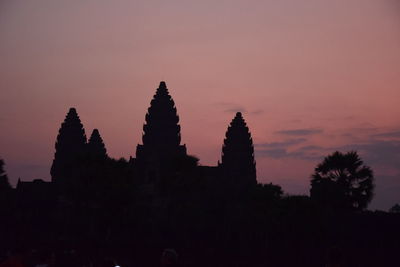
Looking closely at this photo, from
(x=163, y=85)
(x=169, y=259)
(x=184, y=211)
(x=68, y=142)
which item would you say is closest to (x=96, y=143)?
(x=68, y=142)

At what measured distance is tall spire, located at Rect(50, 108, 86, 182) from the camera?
9725cm

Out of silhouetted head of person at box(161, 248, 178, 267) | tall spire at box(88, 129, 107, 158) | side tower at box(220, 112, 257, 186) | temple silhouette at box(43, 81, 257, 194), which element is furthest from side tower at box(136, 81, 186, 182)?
silhouetted head of person at box(161, 248, 178, 267)

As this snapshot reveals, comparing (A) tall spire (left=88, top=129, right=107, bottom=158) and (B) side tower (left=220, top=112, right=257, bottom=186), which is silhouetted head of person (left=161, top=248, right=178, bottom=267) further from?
(A) tall spire (left=88, top=129, right=107, bottom=158)

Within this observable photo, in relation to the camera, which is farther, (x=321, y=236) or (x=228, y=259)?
(x=321, y=236)

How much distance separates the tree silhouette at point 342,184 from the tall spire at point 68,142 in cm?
4948

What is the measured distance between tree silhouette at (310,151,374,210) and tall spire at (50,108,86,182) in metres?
49.5

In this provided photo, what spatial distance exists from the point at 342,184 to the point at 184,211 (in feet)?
54.2

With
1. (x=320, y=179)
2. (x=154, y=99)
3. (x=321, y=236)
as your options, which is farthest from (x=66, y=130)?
(x=321, y=236)

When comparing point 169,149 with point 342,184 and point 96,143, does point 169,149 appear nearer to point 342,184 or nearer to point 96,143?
point 96,143

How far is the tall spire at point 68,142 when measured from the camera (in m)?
97.2

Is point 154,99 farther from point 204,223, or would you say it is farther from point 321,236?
point 321,236

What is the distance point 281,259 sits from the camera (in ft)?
109

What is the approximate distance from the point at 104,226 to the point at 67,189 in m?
6.18

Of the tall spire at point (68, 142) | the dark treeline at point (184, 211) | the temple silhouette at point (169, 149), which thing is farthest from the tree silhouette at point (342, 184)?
the tall spire at point (68, 142)
